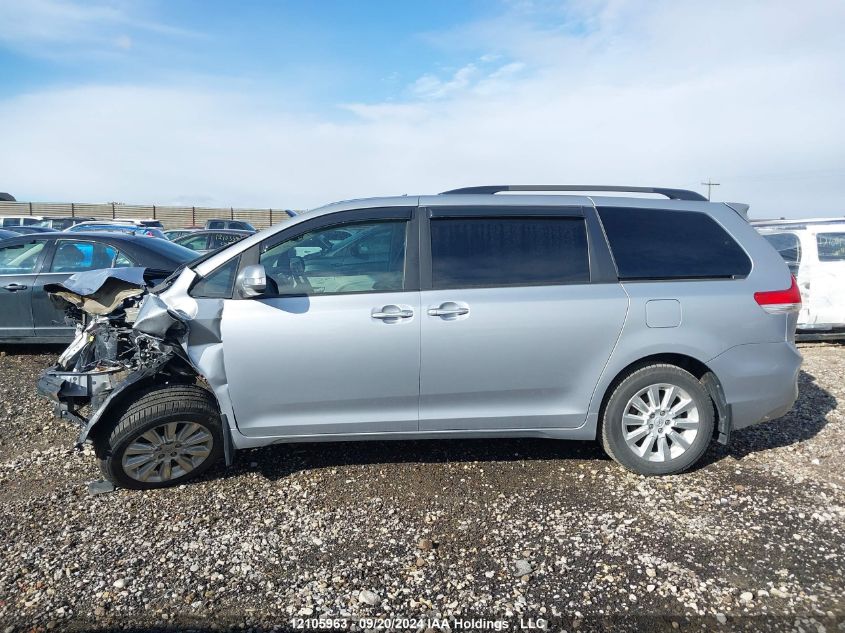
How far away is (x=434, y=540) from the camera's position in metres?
3.14

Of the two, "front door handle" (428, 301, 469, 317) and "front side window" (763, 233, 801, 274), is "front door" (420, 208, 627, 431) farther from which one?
"front side window" (763, 233, 801, 274)

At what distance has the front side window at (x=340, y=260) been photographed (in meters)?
3.58

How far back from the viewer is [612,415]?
372cm

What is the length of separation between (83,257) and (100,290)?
2.87 m

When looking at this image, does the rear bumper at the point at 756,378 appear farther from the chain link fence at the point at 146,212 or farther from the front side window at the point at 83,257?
the chain link fence at the point at 146,212

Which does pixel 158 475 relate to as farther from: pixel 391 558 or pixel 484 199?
pixel 484 199

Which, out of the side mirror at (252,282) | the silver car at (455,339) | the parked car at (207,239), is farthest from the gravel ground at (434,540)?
the parked car at (207,239)

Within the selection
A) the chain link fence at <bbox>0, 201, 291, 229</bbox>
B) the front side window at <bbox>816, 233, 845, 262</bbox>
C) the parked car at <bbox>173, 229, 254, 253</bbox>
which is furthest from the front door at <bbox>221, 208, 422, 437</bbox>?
the chain link fence at <bbox>0, 201, 291, 229</bbox>

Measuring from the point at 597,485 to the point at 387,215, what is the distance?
2.23m

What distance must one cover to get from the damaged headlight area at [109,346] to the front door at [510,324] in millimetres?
1624

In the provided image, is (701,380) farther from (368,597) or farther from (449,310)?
(368,597)

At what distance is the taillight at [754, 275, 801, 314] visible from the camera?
374 centimetres

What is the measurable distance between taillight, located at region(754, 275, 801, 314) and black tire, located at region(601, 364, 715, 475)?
0.67m

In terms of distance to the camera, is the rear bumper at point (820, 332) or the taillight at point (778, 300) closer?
the taillight at point (778, 300)
